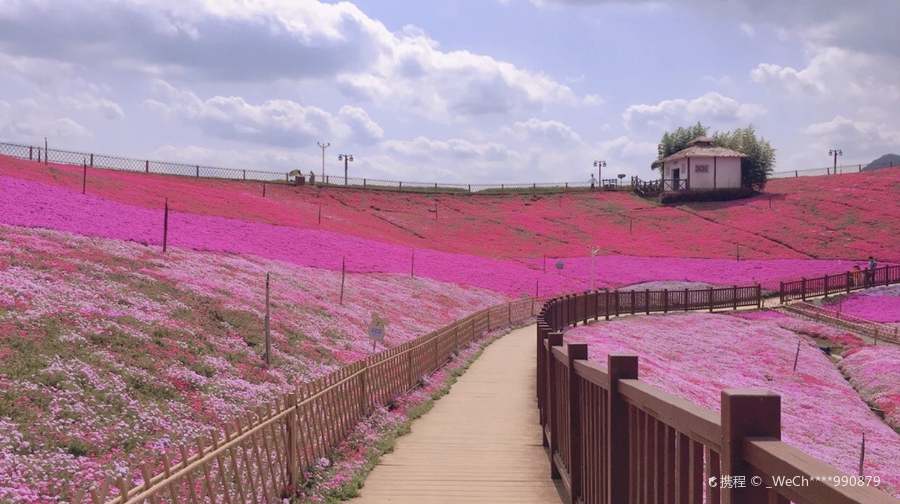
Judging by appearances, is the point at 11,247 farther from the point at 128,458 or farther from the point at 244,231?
the point at 244,231

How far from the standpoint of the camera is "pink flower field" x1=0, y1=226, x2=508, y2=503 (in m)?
8.64

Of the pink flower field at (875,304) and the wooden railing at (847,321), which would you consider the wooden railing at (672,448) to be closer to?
the wooden railing at (847,321)

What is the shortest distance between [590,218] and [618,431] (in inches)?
2980

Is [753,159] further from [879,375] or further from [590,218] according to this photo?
[879,375]

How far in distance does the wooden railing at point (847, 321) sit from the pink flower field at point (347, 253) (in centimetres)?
731

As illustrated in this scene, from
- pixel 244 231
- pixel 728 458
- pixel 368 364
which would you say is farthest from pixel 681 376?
pixel 244 231

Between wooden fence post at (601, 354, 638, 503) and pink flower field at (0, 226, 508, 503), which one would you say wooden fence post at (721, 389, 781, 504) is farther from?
pink flower field at (0, 226, 508, 503)

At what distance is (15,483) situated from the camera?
24.1 feet

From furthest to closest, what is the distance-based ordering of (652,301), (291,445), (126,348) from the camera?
(652,301), (126,348), (291,445)

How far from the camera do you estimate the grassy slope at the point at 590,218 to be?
187ft

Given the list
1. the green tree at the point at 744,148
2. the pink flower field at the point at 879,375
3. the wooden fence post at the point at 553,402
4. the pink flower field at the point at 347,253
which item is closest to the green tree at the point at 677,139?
the green tree at the point at 744,148

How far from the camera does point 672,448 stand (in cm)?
361

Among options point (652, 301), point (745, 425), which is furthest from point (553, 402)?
point (652, 301)

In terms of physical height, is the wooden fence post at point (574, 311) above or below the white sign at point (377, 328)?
below
